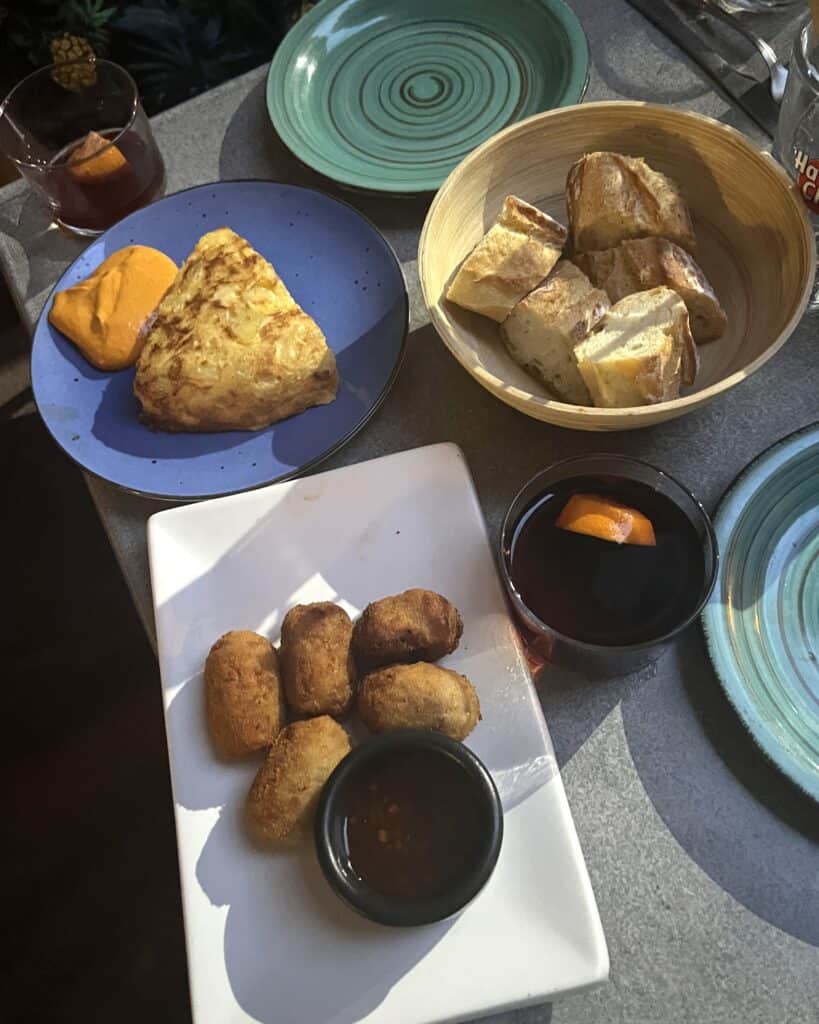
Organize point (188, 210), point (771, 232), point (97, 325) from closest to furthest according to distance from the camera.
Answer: point (771, 232), point (97, 325), point (188, 210)

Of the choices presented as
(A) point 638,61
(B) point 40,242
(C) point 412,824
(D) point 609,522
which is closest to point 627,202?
(D) point 609,522

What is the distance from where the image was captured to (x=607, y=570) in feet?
3.06

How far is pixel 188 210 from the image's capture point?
1.31 m

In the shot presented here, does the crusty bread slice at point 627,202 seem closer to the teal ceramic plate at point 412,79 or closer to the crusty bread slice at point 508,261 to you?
the crusty bread slice at point 508,261

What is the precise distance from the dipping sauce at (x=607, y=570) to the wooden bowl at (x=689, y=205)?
0.09m

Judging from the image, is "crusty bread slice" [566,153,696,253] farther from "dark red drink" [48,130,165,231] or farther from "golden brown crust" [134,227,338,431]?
"dark red drink" [48,130,165,231]

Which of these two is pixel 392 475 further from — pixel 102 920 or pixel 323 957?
pixel 102 920

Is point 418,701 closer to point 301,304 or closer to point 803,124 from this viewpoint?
point 301,304

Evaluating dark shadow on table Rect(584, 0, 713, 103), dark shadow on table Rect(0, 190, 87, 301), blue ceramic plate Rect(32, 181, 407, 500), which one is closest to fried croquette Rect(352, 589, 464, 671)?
blue ceramic plate Rect(32, 181, 407, 500)

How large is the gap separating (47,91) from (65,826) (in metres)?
1.23

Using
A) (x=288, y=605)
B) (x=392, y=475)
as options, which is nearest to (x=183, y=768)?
(x=288, y=605)

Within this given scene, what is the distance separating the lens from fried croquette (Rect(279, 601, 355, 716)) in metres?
0.92

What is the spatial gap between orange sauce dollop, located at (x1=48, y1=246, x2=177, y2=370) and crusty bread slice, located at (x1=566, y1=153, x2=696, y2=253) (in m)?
0.57

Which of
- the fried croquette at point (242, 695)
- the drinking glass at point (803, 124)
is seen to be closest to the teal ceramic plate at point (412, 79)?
the drinking glass at point (803, 124)
